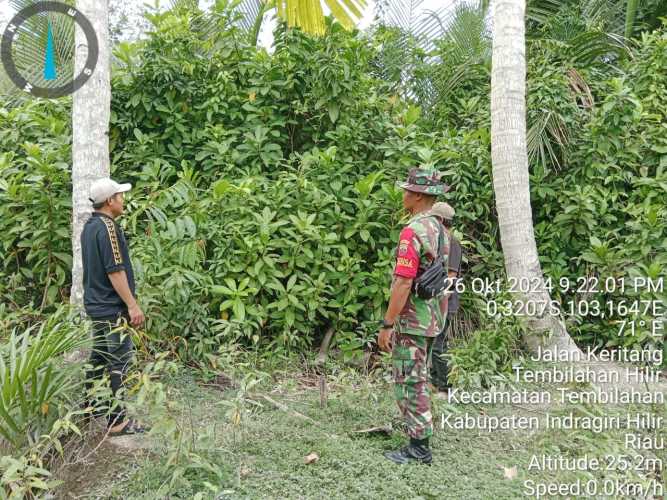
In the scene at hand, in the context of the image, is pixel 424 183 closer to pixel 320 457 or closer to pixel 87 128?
pixel 320 457

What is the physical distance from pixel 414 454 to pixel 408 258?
1197 millimetres

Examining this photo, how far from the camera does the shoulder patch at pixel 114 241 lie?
363cm

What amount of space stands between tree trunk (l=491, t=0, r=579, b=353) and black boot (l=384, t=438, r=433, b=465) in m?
2.21

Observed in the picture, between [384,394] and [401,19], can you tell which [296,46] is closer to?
[401,19]

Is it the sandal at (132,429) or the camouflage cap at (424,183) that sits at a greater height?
the camouflage cap at (424,183)

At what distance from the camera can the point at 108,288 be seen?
3715 mm

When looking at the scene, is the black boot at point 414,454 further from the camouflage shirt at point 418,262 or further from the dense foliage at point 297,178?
the dense foliage at point 297,178

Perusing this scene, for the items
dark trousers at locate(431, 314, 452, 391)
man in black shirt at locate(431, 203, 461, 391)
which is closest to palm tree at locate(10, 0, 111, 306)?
man in black shirt at locate(431, 203, 461, 391)

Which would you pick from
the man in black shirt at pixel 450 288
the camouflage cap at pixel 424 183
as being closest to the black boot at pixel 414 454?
the man in black shirt at pixel 450 288

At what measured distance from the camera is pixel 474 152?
6.02m

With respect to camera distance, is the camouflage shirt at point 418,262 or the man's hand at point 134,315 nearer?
the camouflage shirt at point 418,262

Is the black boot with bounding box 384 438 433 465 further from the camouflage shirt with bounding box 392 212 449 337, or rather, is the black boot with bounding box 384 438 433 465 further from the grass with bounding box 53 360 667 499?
the camouflage shirt with bounding box 392 212 449 337
